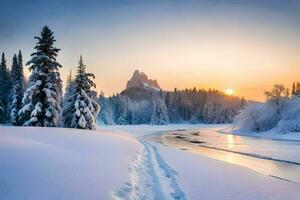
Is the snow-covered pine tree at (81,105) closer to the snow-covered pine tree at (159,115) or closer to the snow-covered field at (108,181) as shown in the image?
the snow-covered field at (108,181)

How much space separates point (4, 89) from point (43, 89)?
29.5 meters

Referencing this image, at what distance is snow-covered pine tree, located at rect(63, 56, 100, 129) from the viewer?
119ft

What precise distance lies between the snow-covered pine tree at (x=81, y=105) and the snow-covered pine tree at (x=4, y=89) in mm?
19335

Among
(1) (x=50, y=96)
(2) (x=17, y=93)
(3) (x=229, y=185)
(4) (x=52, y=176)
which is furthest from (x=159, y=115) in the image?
(4) (x=52, y=176)

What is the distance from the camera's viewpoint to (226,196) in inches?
390

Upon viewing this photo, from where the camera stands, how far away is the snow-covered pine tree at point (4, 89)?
171 feet

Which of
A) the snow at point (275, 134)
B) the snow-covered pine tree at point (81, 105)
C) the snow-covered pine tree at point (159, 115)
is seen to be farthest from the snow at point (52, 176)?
the snow-covered pine tree at point (159, 115)

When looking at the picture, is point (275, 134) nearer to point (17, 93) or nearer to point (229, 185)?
point (17, 93)

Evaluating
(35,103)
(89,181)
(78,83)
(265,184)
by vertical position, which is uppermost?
(78,83)

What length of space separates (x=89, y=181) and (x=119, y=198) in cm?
119

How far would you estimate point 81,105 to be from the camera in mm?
36656

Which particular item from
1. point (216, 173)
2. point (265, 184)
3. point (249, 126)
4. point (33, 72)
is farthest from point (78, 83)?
point (249, 126)

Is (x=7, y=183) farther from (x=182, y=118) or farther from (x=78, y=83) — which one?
(x=182, y=118)

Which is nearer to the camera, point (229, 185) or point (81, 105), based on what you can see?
point (229, 185)
